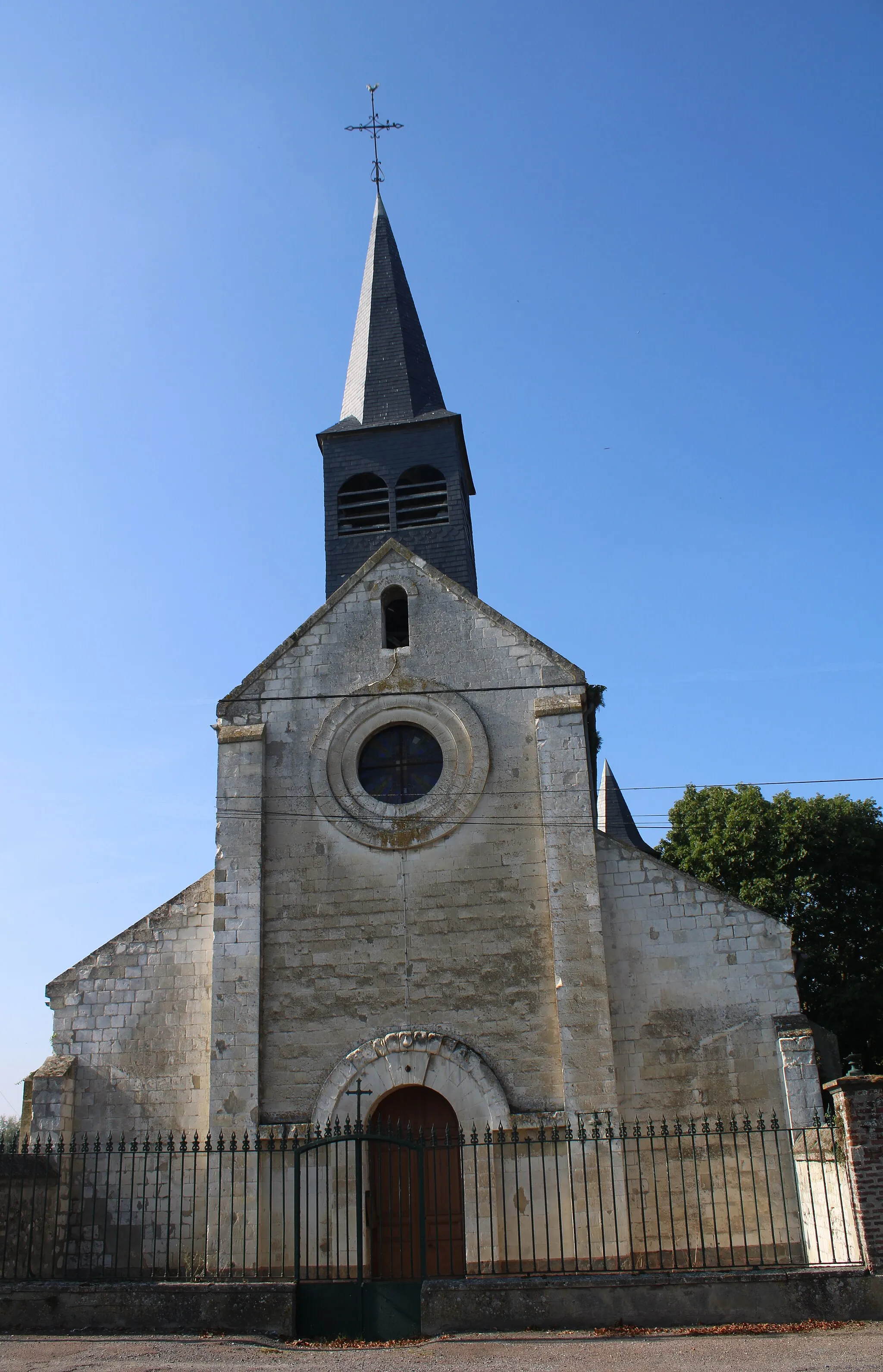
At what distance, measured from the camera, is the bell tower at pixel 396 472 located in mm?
16312

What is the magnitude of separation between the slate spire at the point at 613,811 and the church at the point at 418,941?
824cm

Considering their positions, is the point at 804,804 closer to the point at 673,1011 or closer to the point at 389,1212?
the point at 673,1011

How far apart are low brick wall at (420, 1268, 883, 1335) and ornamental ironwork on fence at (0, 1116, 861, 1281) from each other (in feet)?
5.46

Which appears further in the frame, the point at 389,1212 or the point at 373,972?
the point at 373,972

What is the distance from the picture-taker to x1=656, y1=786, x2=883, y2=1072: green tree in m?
23.0

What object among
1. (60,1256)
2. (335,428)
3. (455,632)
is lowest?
(60,1256)


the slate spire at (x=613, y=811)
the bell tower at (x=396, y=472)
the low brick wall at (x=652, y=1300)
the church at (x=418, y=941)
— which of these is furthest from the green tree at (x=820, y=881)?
the low brick wall at (x=652, y=1300)

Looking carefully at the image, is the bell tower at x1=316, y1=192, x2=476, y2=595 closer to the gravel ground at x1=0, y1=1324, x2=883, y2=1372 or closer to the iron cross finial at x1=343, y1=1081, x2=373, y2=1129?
the iron cross finial at x1=343, y1=1081, x2=373, y2=1129

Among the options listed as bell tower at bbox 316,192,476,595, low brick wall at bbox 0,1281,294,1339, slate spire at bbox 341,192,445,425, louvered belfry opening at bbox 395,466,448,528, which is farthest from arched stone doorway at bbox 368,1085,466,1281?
slate spire at bbox 341,192,445,425

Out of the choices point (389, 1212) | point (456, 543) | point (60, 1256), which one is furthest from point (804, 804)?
point (60, 1256)

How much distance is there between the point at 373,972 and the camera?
12.7m

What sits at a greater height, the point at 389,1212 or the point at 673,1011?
the point at 673,1011

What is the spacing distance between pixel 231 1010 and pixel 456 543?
720cm

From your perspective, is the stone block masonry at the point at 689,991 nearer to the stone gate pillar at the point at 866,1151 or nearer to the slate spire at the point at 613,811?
the stone gate pillar at the point at 866,1151
